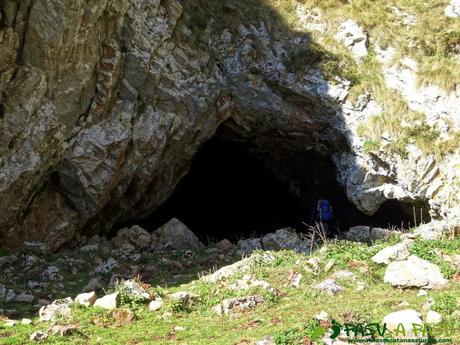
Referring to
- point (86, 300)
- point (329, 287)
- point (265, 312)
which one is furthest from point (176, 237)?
point (265, 312)

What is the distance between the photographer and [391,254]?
9492 mm

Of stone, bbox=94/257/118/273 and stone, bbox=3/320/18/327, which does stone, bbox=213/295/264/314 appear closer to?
stone, bbox=3/320/18/327

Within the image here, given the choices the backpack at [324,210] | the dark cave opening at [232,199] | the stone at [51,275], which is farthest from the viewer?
the dark cave opening at [232,199]

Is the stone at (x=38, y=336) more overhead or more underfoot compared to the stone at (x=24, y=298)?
more overhead

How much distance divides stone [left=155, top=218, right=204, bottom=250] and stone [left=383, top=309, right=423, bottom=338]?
352 inches

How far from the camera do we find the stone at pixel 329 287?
27.6 feet

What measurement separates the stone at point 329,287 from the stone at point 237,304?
1101mm

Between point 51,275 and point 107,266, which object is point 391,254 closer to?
point 107,266

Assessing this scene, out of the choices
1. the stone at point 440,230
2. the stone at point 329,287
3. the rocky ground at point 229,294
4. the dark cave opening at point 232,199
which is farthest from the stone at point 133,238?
the stone at point 440,230

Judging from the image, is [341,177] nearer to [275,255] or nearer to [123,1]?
[275,255]

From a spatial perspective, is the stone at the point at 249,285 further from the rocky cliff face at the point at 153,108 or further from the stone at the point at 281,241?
the rocky cliff face at the point at 153,108

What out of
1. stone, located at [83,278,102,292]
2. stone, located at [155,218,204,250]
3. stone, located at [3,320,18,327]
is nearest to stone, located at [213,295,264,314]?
stone, located at [83,278,102,292]

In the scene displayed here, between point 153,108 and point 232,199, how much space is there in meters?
8.67

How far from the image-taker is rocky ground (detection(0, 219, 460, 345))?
6844 mm
